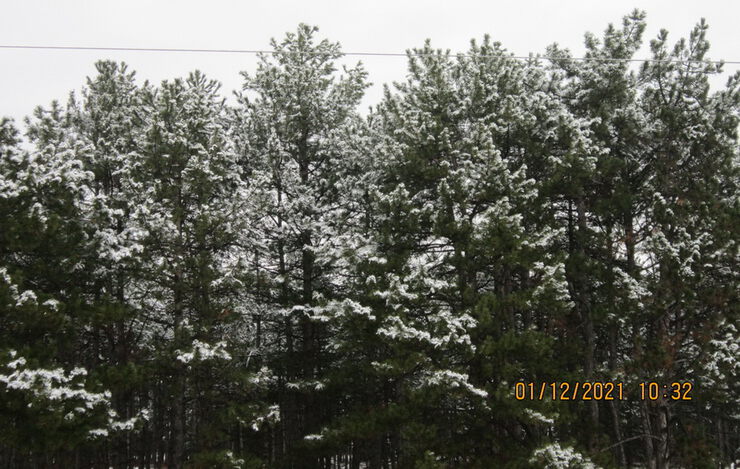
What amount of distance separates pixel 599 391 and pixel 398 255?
19.1 feet

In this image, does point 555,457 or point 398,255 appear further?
point 398,255

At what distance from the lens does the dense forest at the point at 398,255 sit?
429 inches

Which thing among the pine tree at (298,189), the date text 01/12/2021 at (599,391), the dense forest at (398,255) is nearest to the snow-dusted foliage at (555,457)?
the dense forest at (398,255)

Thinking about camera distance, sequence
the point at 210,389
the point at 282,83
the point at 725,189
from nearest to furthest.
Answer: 1. the point at 210,389
2. the point at 725,189
3. the point at 282,83

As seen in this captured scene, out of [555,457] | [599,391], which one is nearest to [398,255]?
[555,457]

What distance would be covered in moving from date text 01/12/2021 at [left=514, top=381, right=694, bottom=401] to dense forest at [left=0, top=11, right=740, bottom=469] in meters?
0.08

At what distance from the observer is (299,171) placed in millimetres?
15531

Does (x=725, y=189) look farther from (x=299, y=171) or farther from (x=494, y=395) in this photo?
(x=299, y=171)

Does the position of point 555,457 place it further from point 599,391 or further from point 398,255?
point 398,255

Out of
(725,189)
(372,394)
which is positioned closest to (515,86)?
(725,189)

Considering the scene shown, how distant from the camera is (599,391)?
1292cm

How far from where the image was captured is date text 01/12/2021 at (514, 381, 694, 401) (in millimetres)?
11352

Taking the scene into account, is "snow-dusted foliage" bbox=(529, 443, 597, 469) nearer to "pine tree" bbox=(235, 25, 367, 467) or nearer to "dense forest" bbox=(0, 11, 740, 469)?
"dense forest" bbox=(0, 11, 740, 469)

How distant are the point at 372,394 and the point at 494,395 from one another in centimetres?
395
